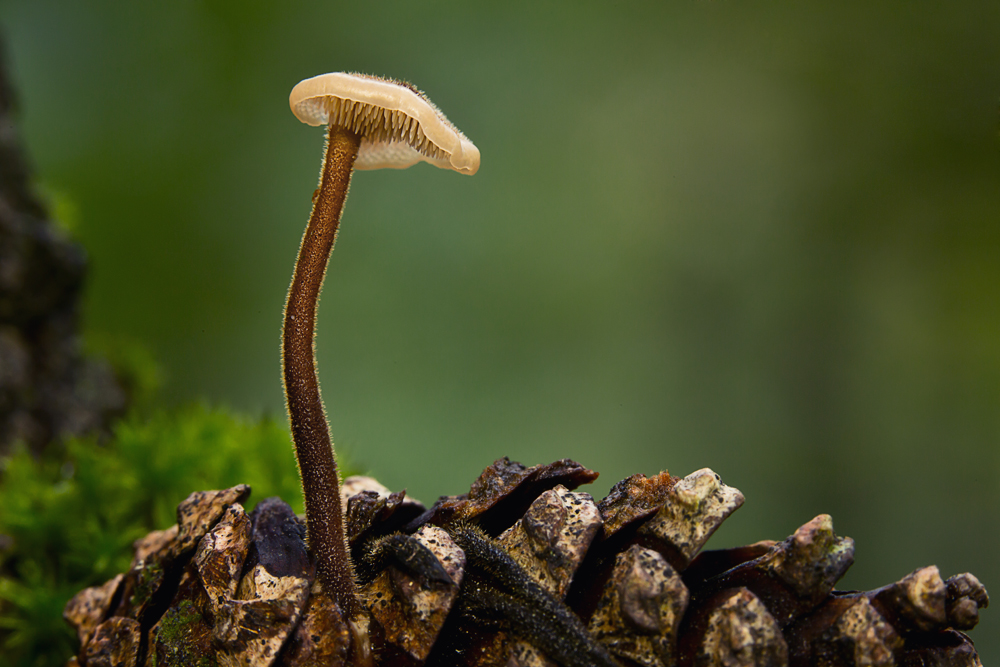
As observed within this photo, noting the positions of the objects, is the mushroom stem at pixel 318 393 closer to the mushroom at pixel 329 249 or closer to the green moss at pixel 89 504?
the mushroom at pixel 329 249

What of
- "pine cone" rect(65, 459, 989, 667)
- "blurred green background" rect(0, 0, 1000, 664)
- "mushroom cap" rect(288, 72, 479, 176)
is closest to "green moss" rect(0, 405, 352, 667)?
"pine cone" rect(65, 459, 989, 667)

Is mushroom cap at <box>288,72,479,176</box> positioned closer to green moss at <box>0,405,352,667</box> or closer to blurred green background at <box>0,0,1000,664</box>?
green moss at <box>0,405,352,667</box>

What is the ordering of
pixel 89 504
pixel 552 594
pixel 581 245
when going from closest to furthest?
1. pixel 552 594
2. pixel 89 504
3. pixel 581 245

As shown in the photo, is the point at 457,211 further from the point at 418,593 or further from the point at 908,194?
the point at 418,593

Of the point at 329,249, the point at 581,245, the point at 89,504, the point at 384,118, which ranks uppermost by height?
the point at 581,245

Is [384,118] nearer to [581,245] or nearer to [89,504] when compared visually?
[89,504]

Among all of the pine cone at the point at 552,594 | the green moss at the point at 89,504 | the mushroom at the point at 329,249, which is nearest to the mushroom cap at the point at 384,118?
the mushroom at the point at 329,249

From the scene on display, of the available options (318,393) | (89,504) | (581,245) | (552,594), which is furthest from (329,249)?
(581,245)
